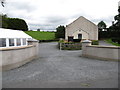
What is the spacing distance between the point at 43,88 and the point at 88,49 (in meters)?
7.57

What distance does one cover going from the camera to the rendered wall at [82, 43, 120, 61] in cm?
865

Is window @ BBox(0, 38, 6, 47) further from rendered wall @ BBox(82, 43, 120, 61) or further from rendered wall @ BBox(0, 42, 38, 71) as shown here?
rendered wall @ BBox(82, 43, 120, 61)

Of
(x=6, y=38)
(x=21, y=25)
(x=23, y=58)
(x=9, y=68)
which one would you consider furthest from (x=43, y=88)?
(x=21, y=25)

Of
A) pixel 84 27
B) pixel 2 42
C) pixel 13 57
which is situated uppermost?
pixel 84 27

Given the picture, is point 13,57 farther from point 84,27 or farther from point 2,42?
point 84,27

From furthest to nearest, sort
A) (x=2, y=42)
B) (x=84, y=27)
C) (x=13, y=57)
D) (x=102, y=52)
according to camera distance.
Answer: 1. (x=84, y=27)
2. (x=2, y=42)
3. (x=102, y=52)
4. (x=13, y=57)

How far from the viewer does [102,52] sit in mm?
9383

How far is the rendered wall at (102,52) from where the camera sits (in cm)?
865

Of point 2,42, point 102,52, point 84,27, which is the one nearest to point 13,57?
point 102,52

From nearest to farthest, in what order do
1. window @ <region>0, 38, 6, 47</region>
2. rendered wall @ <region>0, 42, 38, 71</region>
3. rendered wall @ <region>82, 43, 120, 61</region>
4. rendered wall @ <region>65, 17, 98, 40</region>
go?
rendered wall @ <region>0, 42, 38, 71</region> < rendered wall @ <region>82, 43, 120, 61</region> < window @ <region>0, 38, 6, 47</region> < rendered wall @ <region>65, 17, 98, 40</region>

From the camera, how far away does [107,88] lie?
12.9ft


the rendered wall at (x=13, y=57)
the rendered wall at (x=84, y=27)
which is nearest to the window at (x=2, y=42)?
the rendered wall at (x=13, y=57)

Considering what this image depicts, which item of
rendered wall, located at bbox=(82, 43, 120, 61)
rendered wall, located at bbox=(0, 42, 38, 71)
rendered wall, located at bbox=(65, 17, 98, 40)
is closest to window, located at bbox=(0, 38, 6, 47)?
rendered wall, located at bbox=(0, 42, 38, 71)

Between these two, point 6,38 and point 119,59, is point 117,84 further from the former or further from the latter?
point 6,38
